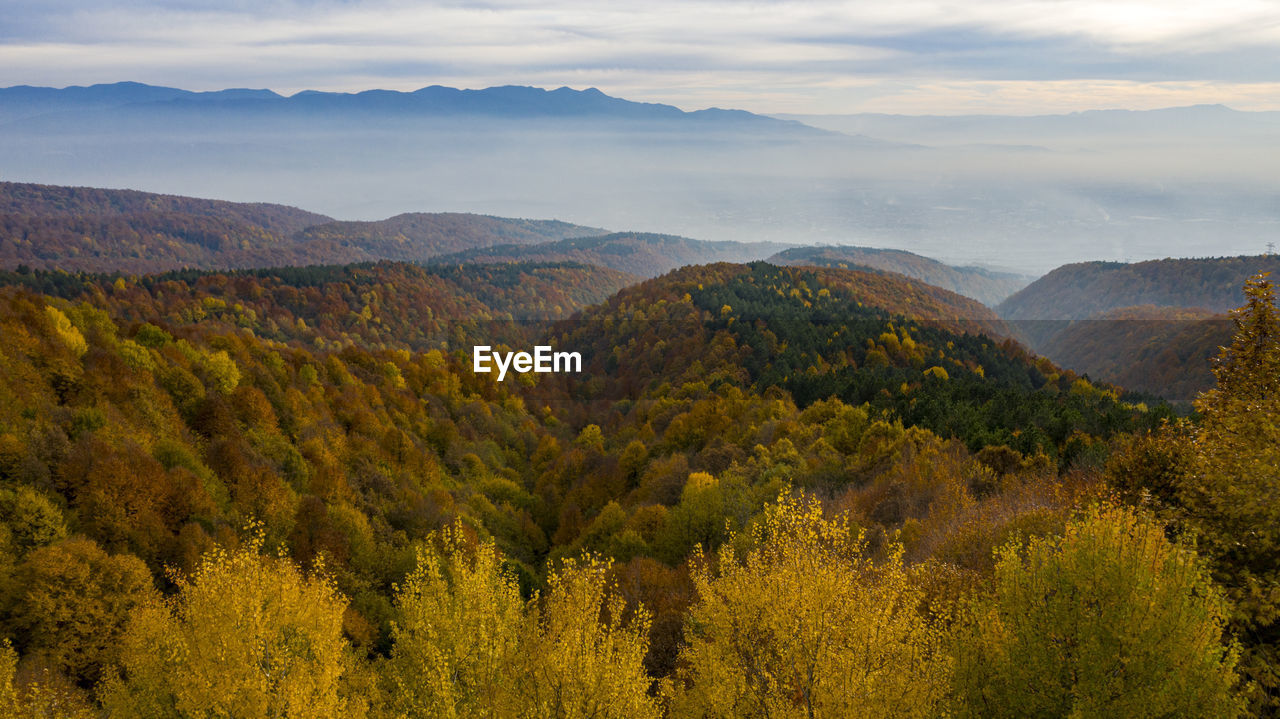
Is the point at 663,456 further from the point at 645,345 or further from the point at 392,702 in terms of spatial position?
the point at 645,345

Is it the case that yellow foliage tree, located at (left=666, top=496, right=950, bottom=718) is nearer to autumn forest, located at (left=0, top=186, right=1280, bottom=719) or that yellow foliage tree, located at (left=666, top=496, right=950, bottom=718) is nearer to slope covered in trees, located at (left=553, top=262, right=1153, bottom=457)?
autumn forest, located at (left=0, top=186, right=1280, bottom=719)

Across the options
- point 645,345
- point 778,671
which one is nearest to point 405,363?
point 645,345

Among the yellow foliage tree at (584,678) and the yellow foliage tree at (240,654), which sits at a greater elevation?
the yellow foliage tree at (584,678)

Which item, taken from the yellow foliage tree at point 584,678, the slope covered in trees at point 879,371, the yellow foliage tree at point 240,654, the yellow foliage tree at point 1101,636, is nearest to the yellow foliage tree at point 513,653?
the yellow foliage tree at point 584,678

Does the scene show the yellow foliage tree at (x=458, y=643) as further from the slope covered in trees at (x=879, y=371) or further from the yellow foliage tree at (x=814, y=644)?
the slope covered in trees at (x=879, y=371)

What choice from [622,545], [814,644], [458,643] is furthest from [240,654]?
[622,545]

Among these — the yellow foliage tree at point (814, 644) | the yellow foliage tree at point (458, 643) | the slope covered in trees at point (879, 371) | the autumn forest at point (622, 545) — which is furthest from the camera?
the slope covered in trees at point (879, 371)

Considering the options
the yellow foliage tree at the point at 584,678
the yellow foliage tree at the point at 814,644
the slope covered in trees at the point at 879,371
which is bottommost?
the slope covered in trees at the point at 879,371

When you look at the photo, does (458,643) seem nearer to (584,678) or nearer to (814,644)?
(584,678)
